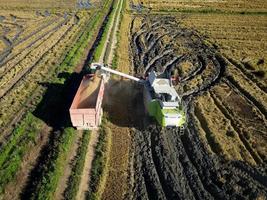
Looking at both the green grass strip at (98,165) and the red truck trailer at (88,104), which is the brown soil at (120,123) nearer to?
the green grass strip at (98,165)

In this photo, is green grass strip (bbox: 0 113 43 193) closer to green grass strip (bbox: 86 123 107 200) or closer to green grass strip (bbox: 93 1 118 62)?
green grass strip (bbox: 86 123 107 200)

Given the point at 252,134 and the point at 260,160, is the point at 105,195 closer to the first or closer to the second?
the point at 260,160

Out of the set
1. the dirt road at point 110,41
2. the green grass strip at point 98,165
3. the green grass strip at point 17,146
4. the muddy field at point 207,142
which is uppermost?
the muddy field at point 207,142

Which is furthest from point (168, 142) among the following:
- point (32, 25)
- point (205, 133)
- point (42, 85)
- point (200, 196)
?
point (32, 25)

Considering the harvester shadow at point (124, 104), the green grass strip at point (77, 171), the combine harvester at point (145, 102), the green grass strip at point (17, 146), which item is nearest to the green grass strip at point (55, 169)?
the green grass strip at point (77, 171)

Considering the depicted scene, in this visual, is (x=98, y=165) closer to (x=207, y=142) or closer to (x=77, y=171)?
(x=77, y=171)

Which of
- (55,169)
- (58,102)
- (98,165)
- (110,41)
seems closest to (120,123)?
(98,165)

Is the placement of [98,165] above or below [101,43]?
above
